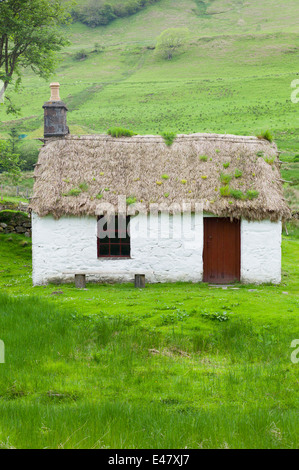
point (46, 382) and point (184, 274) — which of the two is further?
point (184, 274)

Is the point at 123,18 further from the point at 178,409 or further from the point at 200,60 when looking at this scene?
the point at 178,409

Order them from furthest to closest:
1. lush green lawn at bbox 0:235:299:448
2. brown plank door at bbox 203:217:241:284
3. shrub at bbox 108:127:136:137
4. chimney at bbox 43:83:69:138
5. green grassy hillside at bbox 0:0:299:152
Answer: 1. green grassy hillside at bbox 0:0:299:152
2. shrub at bbox 108:127:136:137
3. chimney at bbox 43:83:69:138
4. brown plank door at bbox 203:217:241:284
5. lush green lawn at bbox 0:235:299:448

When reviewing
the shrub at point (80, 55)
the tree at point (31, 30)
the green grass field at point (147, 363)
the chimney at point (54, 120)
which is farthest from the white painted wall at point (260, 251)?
the shrub at point (80, 55)

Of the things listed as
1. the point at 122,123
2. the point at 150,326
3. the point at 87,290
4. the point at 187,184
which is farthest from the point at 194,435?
the point at 122,123

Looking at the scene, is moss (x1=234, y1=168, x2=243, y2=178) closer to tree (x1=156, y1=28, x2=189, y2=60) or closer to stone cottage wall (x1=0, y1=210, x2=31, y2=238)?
stone cottage wall (x1=0, y1=210, x2=31, y2=238)

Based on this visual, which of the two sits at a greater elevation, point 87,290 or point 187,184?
point 187,184

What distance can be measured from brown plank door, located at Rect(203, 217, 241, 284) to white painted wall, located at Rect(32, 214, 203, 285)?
13.9 inches

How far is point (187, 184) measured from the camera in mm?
17016

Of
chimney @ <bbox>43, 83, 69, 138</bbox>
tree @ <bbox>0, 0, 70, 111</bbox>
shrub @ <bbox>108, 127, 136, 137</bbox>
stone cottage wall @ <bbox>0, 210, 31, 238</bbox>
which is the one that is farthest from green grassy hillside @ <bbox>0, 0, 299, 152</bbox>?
chimney @ <bbox>43, 83, 69, 138</bbox>

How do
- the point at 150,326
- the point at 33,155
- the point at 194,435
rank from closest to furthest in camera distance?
the point at 194,435 → the point at 150,326 → the point at 33,155

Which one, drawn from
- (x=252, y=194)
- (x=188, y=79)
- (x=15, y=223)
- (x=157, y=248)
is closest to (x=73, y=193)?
(x=157, y=248)

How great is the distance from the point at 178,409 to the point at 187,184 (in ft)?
35.9

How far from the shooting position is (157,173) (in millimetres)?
17344

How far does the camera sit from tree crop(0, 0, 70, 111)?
2427cm
